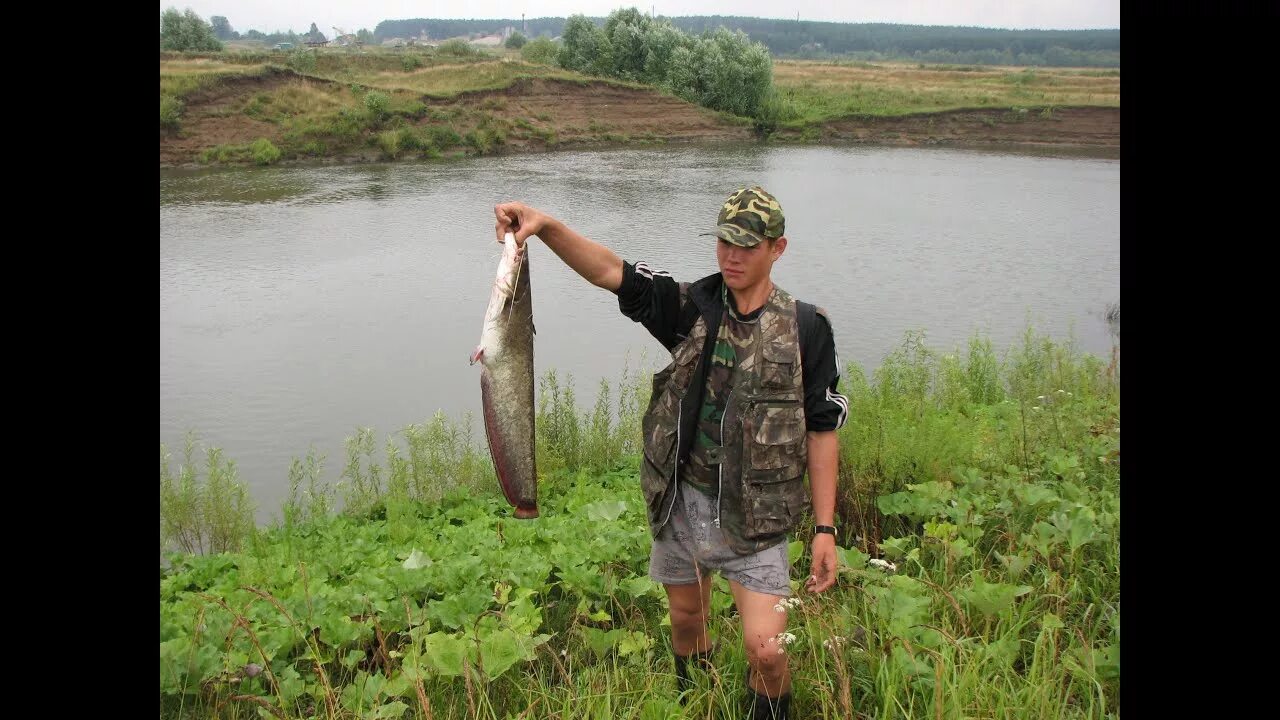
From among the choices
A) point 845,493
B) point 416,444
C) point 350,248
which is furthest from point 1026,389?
point 350,248

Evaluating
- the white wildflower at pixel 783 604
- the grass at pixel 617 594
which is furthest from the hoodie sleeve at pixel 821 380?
the grass at pixel 617 594

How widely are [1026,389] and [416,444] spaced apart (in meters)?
4.95

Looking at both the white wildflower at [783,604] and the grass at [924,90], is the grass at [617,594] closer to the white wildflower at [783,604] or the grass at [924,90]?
the white wildflower at [783,604]

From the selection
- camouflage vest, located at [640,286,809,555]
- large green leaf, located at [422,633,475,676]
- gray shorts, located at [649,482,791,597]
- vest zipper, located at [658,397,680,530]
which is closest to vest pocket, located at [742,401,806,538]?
camouflage vest, located at [640,286,809,555]

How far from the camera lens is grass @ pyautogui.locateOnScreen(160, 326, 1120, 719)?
3234 mm

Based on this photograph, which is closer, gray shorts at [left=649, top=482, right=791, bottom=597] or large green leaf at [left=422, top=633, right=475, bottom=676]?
gray shorts at [left=649, top=482, right=791, bottom=597]

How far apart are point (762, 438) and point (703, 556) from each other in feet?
1.43

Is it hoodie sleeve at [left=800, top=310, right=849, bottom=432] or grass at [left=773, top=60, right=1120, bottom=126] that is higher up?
grass at [left=773, top=60, right=1120, bottom=126]

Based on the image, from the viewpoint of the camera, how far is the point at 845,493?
5488mm

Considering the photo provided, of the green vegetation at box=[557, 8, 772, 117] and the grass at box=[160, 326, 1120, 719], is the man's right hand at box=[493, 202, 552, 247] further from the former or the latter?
the green vegetation at box=[557, 8, 772, 117]

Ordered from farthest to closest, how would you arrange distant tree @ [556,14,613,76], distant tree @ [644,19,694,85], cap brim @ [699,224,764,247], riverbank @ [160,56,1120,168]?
distant tree @ [556,14,613,76], distant tree @ [644,19,694,85], riverbank @ [160,56,1120,168], cap brim @ [699,224,764,247]

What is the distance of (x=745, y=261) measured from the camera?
303 centimetres

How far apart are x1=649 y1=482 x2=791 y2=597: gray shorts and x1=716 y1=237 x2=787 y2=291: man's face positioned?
690 mm

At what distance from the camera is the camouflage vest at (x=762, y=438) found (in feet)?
9.99
